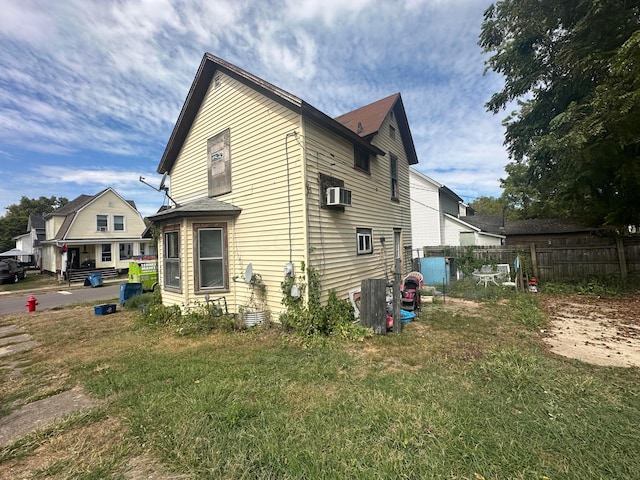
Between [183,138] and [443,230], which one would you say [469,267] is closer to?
[443,230]

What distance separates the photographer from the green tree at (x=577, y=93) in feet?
25.0

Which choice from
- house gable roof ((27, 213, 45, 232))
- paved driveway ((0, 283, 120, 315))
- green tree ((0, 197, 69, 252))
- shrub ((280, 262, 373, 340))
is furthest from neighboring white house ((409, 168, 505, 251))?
green tree ((0, 197, 69, 252))

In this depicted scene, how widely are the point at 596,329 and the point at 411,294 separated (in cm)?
399

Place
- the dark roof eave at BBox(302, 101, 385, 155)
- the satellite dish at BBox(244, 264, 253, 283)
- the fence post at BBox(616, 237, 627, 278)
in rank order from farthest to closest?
1. the fence post at BBox(616, 237, 627, 278)
2. the satellite dish at BBox(244, 264, 253, 283)
3. the dark roof eave at BBox(302, 101, 385, 155)

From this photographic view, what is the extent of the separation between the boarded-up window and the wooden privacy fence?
1211 cm

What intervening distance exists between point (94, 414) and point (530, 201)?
4425cm

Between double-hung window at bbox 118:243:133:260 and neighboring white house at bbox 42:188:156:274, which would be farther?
double-hung window at bbox 118:243:133:260

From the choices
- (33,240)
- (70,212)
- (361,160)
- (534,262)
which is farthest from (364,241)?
(33,240)

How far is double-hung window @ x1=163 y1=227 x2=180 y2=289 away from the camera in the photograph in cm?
789

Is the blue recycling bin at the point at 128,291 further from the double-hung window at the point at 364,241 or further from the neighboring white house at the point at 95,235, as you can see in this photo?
the neighboring white house at the point at 95,235

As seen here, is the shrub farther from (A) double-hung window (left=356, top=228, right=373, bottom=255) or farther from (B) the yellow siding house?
(A) double-hung window (left=356, top=228, right=373, bottom=255)

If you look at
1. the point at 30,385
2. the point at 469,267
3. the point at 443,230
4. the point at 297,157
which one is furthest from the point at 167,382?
the point at 443,230

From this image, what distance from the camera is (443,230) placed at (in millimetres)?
21953

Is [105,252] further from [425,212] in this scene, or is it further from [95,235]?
[425,212]
